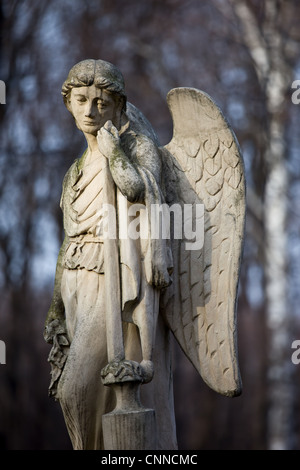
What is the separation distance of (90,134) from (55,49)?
9.35 metres

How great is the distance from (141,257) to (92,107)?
3.05 feet

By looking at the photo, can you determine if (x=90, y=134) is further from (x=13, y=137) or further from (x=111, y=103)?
(x=13, y=137)

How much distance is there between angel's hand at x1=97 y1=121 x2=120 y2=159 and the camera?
6355mm

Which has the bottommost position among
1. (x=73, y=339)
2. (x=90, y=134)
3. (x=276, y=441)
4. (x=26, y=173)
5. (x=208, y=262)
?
(x=276, y=441)

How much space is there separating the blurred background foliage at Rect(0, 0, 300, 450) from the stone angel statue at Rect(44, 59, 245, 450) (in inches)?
247

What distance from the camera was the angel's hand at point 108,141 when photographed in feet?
20.9

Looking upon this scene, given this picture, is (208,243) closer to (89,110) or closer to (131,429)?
(89,110)

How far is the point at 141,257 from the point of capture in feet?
20.7

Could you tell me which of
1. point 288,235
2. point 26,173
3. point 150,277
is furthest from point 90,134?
point 26,173

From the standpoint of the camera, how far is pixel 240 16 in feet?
43.4

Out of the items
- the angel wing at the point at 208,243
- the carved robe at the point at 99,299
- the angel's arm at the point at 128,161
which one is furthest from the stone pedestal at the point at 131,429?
the angel's arm at the point at 128,161

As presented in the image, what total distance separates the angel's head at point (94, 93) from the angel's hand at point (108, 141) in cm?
11

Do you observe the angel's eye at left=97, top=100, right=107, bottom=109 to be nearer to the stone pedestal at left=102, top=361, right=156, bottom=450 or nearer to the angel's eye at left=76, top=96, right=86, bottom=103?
the angel's eye at left=76, top=96, right=86, bottom=103

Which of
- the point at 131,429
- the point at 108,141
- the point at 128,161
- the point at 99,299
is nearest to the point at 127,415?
the point at 131,429
